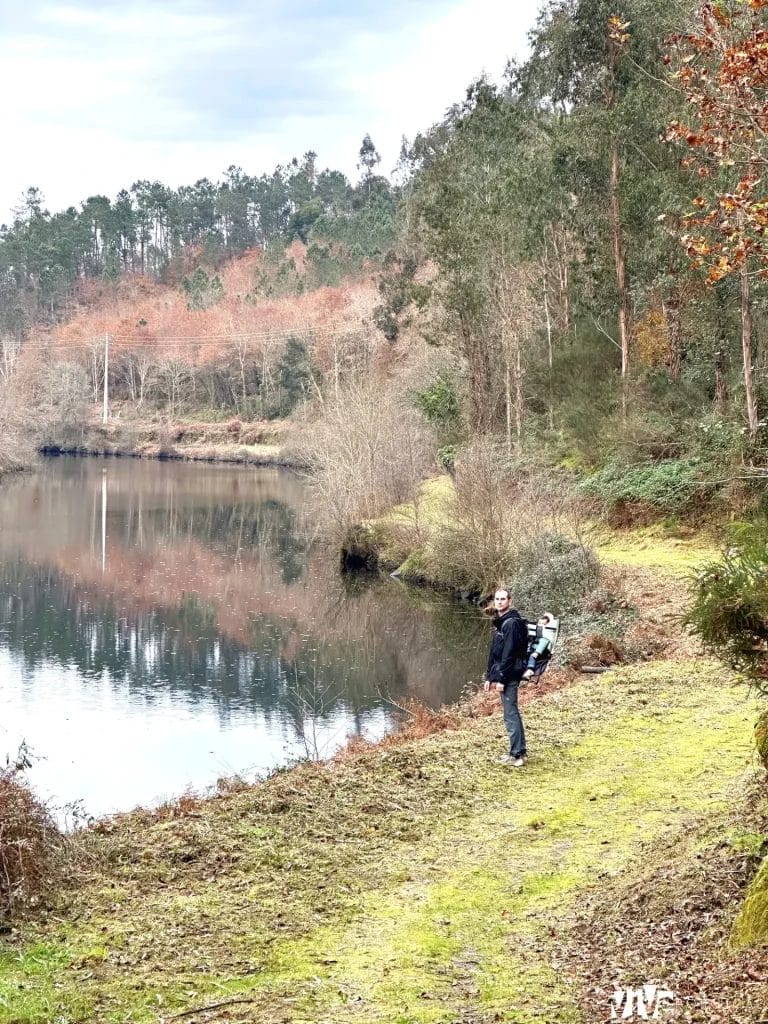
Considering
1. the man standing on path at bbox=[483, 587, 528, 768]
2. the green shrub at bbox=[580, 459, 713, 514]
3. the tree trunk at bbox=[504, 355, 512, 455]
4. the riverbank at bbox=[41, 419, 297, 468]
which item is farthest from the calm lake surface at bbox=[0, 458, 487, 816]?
the riverbank at bbox=[41, 419, 297, 468]

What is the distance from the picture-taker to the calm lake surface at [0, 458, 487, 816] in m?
16.8

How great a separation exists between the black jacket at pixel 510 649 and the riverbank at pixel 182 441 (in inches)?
2841

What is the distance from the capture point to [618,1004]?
516 cm

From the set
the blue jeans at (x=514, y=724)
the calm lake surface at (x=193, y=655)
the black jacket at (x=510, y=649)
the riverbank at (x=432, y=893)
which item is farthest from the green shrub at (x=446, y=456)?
the blue jeans at (x=514, y=724)

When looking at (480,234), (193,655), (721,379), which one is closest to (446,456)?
(480,234)

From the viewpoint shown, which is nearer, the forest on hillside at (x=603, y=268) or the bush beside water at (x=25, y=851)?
the bush beside water at (x=25, y=851)

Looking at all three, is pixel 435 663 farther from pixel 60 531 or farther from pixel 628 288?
pixel 60 531

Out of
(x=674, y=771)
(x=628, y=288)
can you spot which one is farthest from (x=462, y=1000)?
(x=628, y=288)

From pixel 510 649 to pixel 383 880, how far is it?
11.5ft

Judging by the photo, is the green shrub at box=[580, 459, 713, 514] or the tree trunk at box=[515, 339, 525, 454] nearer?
the green shrub at box=[580, 459, 713, 514]

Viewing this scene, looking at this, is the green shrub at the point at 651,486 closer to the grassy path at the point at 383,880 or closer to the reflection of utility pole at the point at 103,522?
the grassy path at the point at 383,880

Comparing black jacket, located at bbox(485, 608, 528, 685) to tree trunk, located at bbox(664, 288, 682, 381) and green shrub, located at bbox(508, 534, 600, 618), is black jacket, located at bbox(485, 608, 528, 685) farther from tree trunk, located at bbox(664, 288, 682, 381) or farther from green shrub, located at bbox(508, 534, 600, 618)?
tree trunk, located at bbox(664, 288, 682, 381)

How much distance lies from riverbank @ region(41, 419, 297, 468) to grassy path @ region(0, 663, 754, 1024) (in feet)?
239

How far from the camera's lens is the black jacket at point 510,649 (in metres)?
10.9
